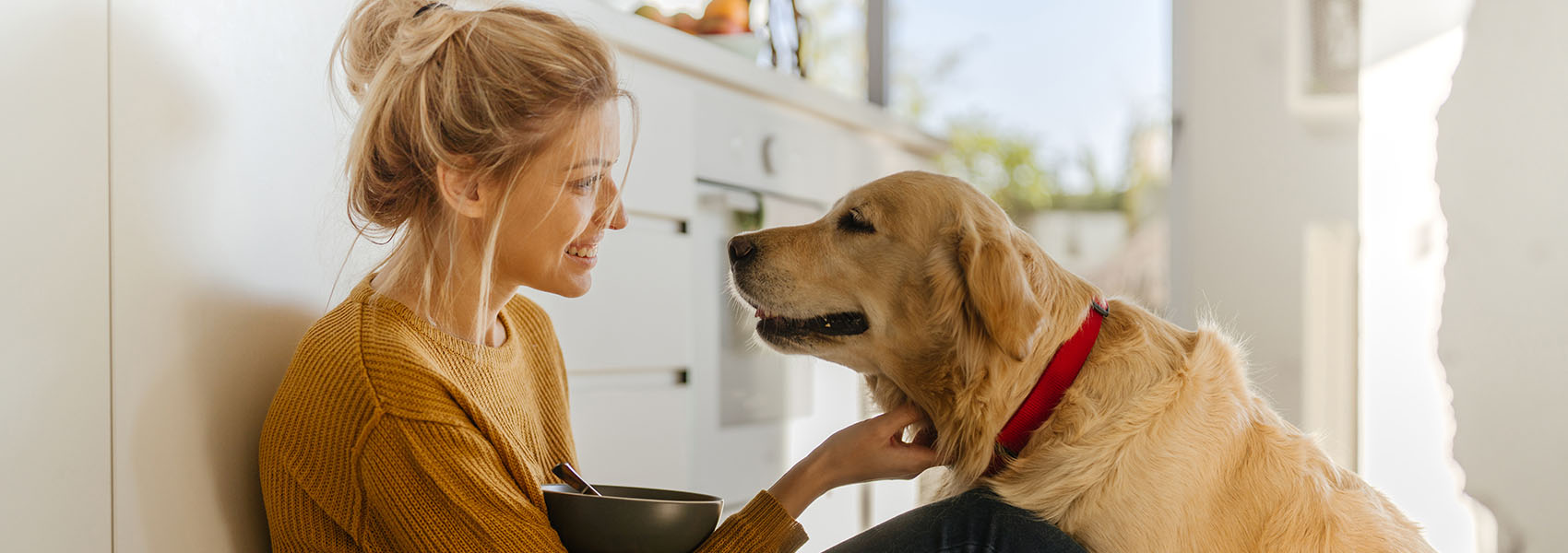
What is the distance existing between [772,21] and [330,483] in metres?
1.98

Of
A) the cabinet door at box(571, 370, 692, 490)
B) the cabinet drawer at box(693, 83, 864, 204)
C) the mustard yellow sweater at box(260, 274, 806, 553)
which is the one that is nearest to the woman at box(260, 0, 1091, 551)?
the mustard yellow sweater at box(260, 274, 806, 553)

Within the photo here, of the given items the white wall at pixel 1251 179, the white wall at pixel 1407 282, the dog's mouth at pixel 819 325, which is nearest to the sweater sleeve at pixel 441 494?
the dog's mouth at pixel 819 325

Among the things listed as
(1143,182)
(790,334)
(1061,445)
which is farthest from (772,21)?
(1143,182)

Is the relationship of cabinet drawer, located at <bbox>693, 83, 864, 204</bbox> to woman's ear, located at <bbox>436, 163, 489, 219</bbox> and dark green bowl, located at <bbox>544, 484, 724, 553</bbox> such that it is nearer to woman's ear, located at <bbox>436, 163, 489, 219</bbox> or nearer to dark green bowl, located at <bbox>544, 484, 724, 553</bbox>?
woman's ear, located at <bbox>436, 163, 489, 219</bbox>

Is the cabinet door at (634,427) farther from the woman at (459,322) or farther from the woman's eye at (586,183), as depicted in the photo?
the woman's eye at (586,183)

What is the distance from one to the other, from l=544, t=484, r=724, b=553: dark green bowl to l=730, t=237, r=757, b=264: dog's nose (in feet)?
1.20

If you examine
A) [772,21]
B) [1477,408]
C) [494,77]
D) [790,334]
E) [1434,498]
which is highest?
[772,21]

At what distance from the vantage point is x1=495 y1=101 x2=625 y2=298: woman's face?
1.25 metres

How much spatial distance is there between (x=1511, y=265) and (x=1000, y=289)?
1.69 metres

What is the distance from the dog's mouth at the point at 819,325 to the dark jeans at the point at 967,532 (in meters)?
0.25

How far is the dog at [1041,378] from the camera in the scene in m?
1.20

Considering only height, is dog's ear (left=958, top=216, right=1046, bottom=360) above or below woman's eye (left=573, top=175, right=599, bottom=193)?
below

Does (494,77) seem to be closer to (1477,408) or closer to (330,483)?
(330,483)

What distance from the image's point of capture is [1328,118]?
2.62 metres
